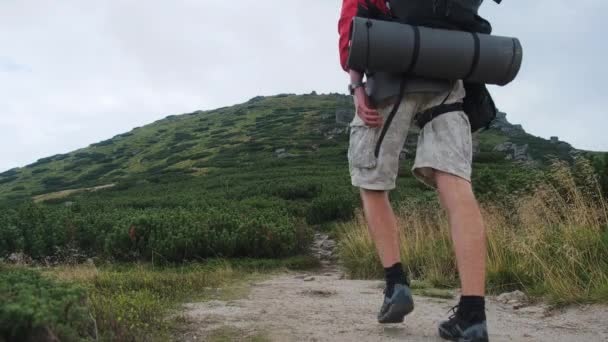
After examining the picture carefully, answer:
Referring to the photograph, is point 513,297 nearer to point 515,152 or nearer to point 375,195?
point 375,195

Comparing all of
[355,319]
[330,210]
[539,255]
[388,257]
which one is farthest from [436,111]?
[330,210]

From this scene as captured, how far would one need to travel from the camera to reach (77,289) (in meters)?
2.22

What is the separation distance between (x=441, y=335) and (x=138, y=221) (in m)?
6.65

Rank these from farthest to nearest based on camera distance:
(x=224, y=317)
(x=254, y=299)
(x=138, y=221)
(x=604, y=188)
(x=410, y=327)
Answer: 1. (x=138, y=221)
2. (x=604, y=188)
3. (x=254, y=299)
4. (x=224, y=317)
5. (x=410, y=327)

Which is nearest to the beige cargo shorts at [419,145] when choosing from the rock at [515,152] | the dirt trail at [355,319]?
the dirt trail at [355,319]

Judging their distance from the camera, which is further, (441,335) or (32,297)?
(441,335)

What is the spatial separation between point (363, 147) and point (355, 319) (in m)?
1.14

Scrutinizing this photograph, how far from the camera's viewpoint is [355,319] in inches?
139

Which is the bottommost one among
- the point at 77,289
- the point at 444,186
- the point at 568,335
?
the point at 568,335

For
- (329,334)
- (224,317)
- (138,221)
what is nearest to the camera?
(329,334)

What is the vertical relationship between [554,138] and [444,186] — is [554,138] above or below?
above

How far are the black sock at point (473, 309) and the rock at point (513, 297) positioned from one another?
2045 millimetres

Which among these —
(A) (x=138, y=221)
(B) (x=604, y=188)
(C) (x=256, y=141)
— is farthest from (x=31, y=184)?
(B) (x=604, y=188)

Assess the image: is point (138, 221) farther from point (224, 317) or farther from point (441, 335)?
point (441, 335)
